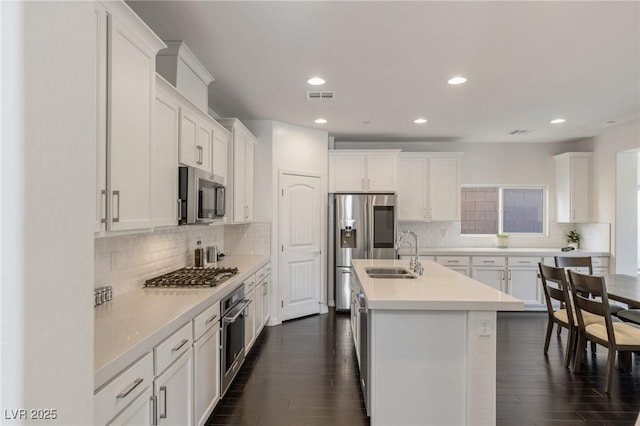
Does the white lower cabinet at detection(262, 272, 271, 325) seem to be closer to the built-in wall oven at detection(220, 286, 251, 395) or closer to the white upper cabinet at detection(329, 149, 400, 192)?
the built-in wall oven at detection(220, 286, 251, 395)

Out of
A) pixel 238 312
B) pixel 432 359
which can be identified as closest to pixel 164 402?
pixel 238 312

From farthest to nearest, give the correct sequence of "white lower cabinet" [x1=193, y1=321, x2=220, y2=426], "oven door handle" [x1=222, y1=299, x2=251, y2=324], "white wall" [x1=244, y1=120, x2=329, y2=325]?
"white wall" [x1=244, y1=120, x2=329, y2=325] → "oven door handle" [x1=222, y1=299, x2=251, y2=324] → "white lower cabinet" [x1=193, y1=321, x2=220, y2=426]

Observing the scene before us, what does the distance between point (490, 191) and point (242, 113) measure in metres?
4.48

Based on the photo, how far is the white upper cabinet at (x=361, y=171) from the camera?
5641mm

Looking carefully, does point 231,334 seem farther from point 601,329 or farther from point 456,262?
point 456,262

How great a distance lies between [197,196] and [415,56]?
2.01 m

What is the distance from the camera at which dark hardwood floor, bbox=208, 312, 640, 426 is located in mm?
2570

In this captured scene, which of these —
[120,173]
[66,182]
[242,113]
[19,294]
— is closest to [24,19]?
[66,182]

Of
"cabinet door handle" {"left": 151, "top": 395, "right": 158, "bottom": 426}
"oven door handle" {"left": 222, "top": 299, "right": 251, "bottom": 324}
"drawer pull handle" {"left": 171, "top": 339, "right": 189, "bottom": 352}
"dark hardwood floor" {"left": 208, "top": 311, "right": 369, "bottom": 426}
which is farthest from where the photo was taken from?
"oven door handle" {"left": 222, "top": 299, "right": 251, "bottom": 324}

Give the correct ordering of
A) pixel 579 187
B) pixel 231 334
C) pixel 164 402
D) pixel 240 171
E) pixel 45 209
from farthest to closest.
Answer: pixel 579 187
pixel 240 171
pixel 231 334
pixel 164 402
pixel 45 209

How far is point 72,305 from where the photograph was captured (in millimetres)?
688

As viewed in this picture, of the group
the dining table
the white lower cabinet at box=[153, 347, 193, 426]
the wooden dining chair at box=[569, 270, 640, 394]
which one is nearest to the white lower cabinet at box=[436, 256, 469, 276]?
the dining table

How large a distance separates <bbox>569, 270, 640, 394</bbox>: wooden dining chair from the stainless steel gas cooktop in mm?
2984

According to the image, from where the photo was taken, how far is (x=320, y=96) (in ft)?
12.6
